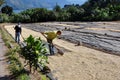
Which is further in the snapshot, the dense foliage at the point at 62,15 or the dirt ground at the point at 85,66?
the dense foliage at the point at 62,15

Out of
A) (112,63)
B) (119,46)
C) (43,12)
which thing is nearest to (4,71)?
(112,63)

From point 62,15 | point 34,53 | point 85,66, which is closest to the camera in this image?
point 34,53

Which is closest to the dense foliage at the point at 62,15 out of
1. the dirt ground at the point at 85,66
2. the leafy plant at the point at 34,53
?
the dirt ground at the point at 85,66

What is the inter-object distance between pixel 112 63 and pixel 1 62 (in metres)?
5.65

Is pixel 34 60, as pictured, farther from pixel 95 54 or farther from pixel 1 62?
pixel 95 54

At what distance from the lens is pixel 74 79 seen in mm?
13664

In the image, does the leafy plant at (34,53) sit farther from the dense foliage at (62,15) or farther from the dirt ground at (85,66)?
the dense foliage at (62,15)

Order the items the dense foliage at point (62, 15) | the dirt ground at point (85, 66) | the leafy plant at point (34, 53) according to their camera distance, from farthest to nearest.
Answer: the dense foliage at point (62, 15) < the dirt ground at point (85, 66) < the leafy plant at point (34, 53)

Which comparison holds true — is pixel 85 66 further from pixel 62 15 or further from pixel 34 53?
pixel 62 15

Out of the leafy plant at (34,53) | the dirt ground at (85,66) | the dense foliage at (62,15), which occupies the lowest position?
the dense foliage at (62,15)

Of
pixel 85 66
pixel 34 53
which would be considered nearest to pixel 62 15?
pixel 85 66

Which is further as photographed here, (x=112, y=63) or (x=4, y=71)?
(x=112, y=63)

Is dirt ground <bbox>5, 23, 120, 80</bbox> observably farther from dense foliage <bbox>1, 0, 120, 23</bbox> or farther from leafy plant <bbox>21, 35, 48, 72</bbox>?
dense foliage <bbox>1, 0, 120, 23</bbox>

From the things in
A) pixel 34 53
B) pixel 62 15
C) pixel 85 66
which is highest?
pixel 34 53
